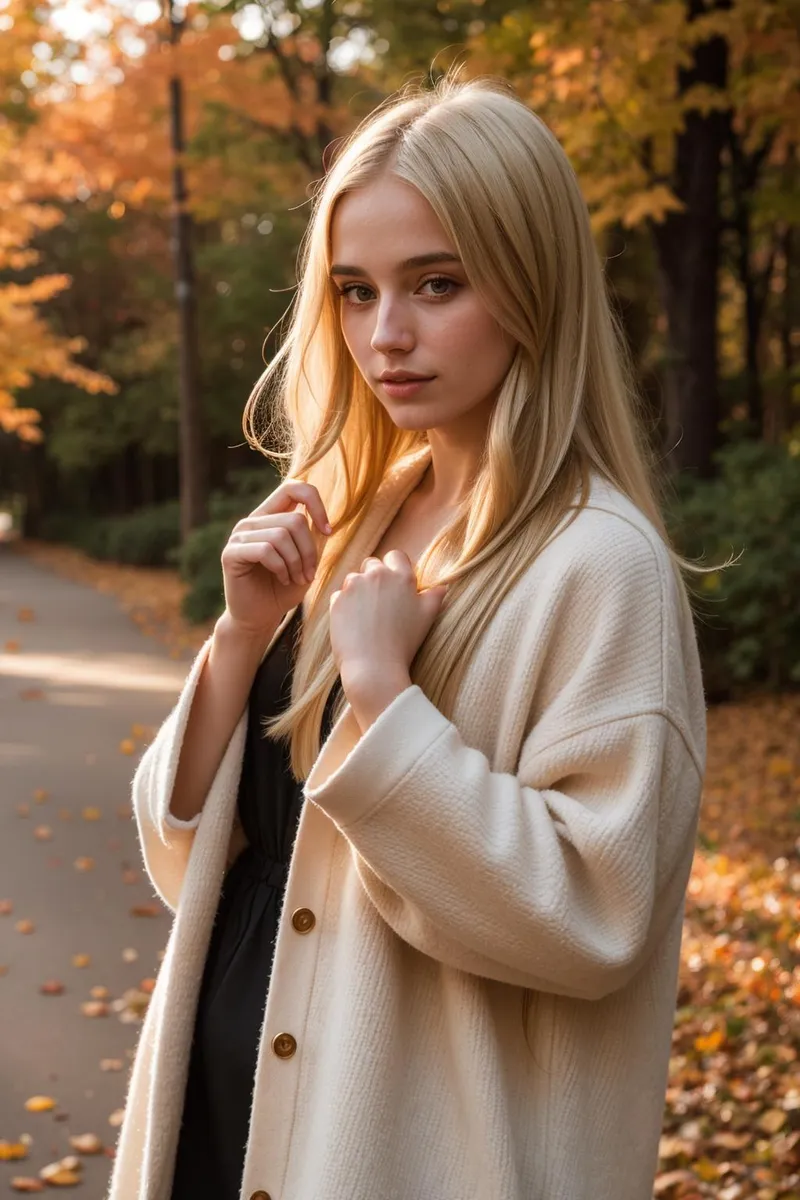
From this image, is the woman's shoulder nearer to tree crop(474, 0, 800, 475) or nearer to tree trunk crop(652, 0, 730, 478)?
tree crop(474, 0, 800, 475)

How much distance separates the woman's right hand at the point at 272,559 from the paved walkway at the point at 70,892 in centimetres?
267

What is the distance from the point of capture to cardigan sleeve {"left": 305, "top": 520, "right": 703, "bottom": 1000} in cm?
169

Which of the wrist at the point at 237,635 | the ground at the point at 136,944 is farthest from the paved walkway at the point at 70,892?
the wrist at the point at 237,635

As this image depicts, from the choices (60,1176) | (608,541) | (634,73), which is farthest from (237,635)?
(634,73)

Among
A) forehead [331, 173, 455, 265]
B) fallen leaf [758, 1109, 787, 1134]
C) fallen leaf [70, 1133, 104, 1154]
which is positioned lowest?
fallen leaf [70, 1133, 104, 1154]

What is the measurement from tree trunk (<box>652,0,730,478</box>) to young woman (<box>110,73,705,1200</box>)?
35.8 feet

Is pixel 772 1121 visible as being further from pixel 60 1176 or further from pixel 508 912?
pixel 508 912

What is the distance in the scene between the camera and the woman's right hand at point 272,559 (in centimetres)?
207

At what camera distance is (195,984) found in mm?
2137

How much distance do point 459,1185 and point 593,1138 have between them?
7.5 inches

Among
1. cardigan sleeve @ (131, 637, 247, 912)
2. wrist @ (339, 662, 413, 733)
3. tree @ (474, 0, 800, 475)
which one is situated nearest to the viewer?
wrist @ (339, 662, 413, 733)

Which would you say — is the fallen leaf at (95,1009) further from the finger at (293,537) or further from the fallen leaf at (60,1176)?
the finger at (293,537)

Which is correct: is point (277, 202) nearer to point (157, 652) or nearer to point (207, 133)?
point (207, 133)

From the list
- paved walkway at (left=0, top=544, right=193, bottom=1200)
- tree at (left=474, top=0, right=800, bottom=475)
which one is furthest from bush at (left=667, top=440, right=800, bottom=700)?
paved walkway at (left=0, top=544, right=193, bottom=1200)
